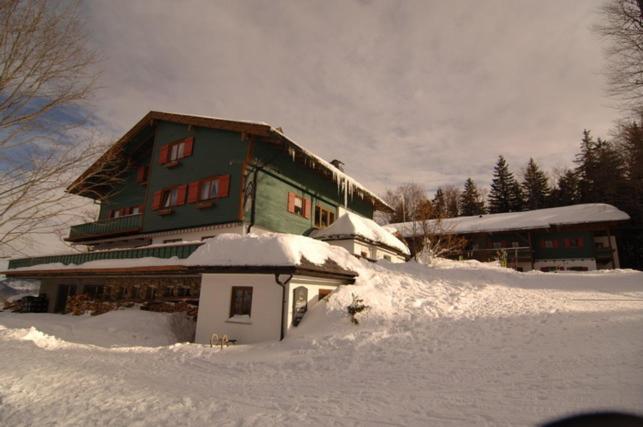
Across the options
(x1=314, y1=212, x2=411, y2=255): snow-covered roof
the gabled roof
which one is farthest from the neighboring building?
the gabled roof

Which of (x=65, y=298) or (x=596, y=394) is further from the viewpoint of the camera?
(x=65, y=298)

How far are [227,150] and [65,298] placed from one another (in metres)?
14.2

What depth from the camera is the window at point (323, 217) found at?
2236 centimetres

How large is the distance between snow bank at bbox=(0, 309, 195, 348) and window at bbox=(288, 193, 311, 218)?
7983 mm

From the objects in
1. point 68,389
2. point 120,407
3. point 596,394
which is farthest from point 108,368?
point 596,394

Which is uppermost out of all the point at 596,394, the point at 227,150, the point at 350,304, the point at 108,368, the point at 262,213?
the point at 227,150

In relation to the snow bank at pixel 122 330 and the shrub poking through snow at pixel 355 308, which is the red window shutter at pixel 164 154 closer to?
the snow bank at pixel 122 330

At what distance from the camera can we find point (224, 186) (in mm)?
17578

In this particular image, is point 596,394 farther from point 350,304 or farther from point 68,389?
point 68,389

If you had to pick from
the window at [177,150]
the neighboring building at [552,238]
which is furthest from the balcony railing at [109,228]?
the neighboring building at [552,238]

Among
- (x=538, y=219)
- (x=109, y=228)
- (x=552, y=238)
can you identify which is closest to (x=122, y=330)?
(x=109, y=228)

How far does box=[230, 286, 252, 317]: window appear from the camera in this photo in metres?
12.2

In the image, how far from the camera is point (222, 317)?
1234cm

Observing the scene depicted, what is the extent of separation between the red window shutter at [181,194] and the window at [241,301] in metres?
9.22
